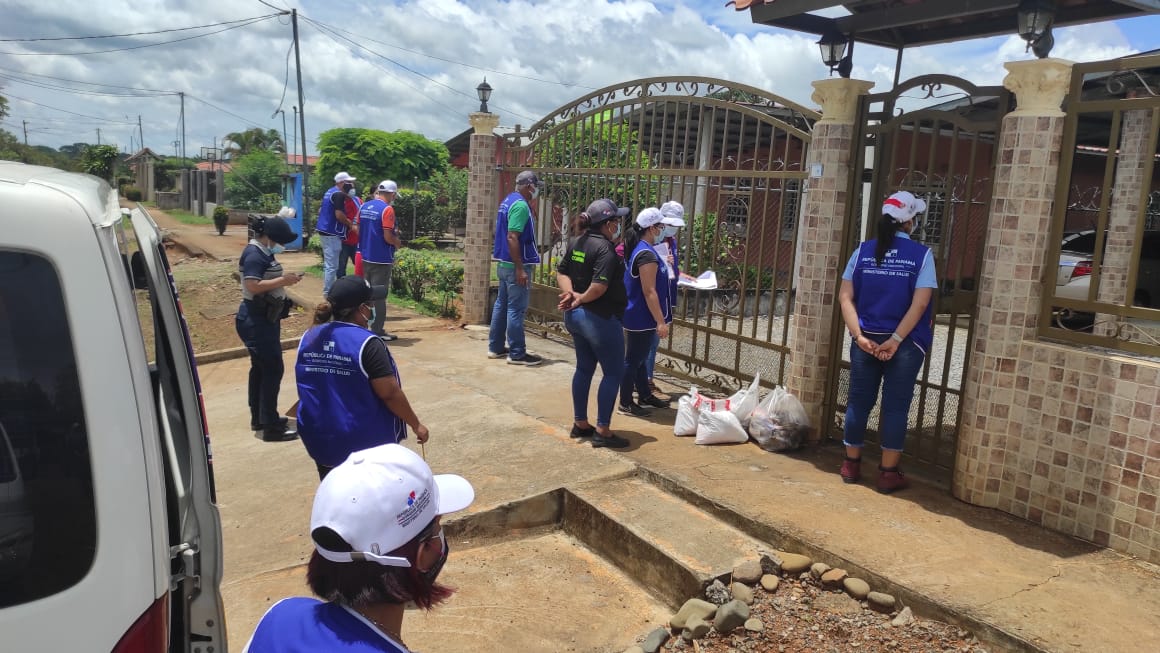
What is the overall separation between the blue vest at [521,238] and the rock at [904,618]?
4.93m

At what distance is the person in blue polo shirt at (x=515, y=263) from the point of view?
7.41m

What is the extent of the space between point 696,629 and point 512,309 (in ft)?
15.5

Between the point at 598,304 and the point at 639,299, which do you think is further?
the point at 639,299

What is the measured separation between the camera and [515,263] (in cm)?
753

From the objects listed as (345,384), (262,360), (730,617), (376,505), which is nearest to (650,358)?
(262,360)

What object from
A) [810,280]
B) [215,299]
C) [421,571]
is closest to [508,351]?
[810,280]

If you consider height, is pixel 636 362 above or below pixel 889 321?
below

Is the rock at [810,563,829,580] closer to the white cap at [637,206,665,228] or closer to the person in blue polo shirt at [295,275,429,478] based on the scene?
the person in blue polo shirt at [295,275,429,478]

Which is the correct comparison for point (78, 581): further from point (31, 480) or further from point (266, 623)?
point (266, 623)

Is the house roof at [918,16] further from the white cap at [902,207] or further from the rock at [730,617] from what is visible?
the rock at [730,617]

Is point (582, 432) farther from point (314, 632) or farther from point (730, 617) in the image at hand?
point (314, 632)

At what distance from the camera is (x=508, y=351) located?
26.2 ft

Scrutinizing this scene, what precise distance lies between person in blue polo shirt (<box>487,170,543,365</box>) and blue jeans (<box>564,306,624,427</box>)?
7.78ft

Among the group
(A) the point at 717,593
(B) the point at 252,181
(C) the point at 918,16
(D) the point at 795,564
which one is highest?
(C) the point at 918,16
